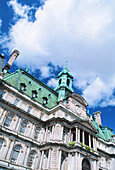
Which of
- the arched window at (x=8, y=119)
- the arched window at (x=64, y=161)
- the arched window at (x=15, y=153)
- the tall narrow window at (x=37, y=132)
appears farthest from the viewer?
the tall narrow window at (x=37, y=132)

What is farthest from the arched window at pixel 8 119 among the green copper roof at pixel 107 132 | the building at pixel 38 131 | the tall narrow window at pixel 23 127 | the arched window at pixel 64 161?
the green copper roof at pixel 107 132

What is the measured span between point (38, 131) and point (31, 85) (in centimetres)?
1186

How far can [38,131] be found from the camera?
31.7 metres

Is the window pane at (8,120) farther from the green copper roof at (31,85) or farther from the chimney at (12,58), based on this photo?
the chimney at (12,58)

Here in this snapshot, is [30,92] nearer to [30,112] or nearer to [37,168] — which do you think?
[30,112]

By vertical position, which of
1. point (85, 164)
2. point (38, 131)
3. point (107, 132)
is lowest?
point (85, 164)

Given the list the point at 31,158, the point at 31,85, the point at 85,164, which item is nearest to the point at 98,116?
the point at 85,164

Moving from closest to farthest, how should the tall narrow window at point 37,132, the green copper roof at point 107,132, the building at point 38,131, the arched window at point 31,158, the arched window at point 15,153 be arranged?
the arched window at point 15,153, the building at point 38,131, the arched window at point 31,158, the tall narrow window at point 37,132, the green copper roof at point 107,132

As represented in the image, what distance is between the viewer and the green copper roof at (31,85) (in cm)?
3311

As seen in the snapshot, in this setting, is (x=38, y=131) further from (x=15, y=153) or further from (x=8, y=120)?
(x=8, y=120)

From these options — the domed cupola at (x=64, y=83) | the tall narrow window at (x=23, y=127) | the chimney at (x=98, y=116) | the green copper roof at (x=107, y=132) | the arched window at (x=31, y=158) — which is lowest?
the arched window at (x=31, y=158)

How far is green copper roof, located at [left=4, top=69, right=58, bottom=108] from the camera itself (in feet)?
109

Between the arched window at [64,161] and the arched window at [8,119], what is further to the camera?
the arched window at [64,161]

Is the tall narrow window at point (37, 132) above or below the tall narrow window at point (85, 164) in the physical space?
above
